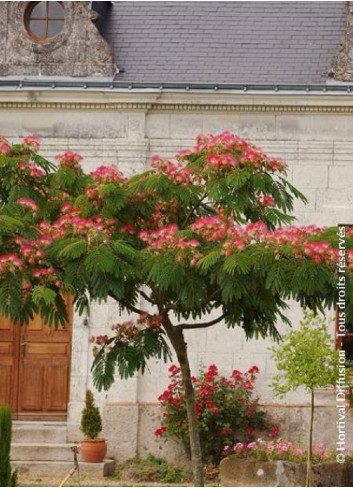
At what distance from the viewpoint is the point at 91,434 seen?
51.2 ft

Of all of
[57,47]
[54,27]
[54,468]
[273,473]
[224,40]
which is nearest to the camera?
[273,473]

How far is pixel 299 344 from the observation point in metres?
13.9

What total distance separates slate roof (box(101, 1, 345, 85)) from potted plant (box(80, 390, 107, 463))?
4.41 meters

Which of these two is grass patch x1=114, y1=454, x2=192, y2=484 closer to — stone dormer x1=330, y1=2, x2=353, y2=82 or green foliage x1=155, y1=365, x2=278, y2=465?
green foliage x1=155, y1=365, x2=278, y2=465

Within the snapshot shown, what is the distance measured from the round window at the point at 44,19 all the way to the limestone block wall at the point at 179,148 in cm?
110

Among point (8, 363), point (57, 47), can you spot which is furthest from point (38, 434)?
point (57, 47)

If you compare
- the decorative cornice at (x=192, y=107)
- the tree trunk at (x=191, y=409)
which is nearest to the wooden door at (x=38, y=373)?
the decorative cornice at (x=192, y=107)

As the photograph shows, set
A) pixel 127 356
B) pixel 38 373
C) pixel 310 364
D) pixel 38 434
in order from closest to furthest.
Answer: pixel 127 356 → pixel 310 364 → pixel 38 434 → pixel 38 373

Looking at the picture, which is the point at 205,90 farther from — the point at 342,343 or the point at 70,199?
the point at 70,199

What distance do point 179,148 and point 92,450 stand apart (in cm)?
414

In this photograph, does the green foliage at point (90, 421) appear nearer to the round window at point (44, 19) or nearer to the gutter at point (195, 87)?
the gutter at point (195, 87)

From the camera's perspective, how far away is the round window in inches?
672

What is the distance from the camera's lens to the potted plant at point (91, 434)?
50.7 feet

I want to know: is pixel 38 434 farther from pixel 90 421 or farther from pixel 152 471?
pixel 152 471
